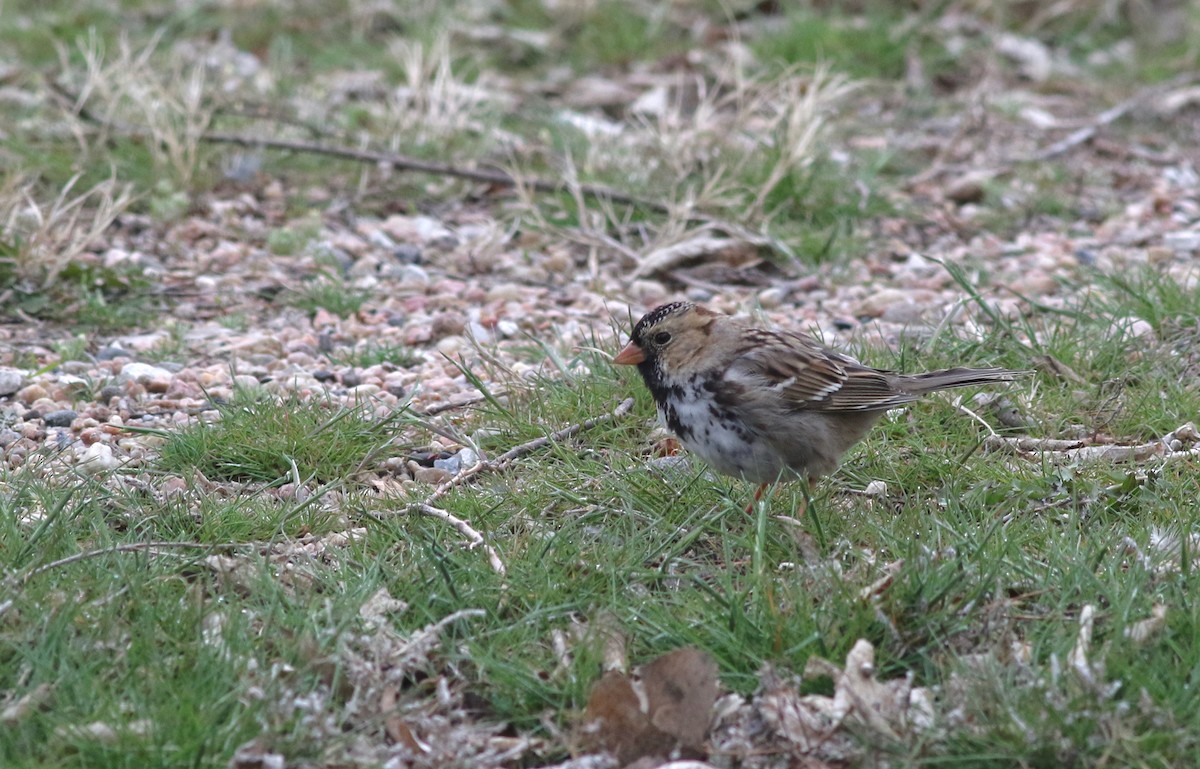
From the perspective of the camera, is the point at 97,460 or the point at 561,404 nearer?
the point at 97,460

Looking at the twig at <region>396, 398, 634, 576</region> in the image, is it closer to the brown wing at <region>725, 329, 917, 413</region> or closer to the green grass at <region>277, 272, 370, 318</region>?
the brown wing at <region>725, 329, 917, 413</region>

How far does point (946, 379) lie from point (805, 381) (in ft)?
1.39

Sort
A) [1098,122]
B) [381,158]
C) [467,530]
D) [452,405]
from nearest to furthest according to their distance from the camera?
[467,530], [452,405], [381,158], [1098,122]

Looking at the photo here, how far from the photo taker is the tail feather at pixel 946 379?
424 centimetres

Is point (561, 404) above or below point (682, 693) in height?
below

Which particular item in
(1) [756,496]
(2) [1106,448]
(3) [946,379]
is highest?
(3) [946,379]

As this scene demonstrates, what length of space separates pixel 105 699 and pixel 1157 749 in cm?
219

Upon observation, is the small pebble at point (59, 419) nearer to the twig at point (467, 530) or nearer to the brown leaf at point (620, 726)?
the twig at point (467, 530)

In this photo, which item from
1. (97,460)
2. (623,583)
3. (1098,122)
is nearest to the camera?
(623,583)

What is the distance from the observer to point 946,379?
4.24 m

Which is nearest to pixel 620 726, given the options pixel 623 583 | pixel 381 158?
pixel 623 583

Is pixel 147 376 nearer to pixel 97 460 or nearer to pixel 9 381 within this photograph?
pixel 9 381

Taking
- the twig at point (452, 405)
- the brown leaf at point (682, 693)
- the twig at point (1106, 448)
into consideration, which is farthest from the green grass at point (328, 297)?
the brown leaf at point (682, 693)

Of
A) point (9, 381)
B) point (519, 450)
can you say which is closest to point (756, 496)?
point (519, 450)
